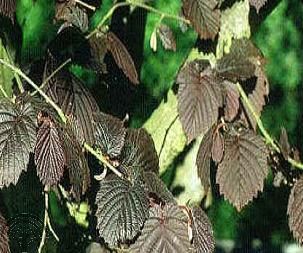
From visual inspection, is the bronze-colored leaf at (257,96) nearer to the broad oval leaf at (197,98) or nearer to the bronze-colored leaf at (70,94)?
the broad oval leaf at (197,98)

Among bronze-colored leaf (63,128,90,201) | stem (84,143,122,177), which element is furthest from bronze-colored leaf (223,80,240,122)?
bronze-colored leaf (63,128,90,201)

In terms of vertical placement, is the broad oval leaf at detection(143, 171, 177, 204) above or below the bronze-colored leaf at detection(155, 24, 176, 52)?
below

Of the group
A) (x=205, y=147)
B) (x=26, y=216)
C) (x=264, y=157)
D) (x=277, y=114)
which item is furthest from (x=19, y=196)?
(x=277, y=114)

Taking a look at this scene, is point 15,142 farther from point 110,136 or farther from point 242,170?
point 242,170

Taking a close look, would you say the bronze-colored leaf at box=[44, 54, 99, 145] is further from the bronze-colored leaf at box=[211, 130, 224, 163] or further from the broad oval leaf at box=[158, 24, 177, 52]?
the broad oval leaf at box=[158, 24, 177, 52]

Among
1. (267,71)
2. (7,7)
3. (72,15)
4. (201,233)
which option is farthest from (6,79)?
(267,71)

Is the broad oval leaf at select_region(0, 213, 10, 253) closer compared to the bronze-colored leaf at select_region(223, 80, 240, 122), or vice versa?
the broad oval leaf at select_region(0, 213, 10, 253)

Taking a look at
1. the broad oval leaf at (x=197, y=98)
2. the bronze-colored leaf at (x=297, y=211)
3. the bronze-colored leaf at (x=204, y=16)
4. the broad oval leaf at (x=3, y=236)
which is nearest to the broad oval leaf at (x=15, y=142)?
the broad oval leaf at (x=3, y=236)

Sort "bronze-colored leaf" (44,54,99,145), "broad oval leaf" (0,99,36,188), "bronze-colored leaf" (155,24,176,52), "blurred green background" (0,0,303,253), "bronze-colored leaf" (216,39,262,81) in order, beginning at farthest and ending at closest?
"blurred green background" (0,0,303,253), "bronze-colored leaf" (155,24,176,52), "bronze-colored leaf" (216,39,262,81), "bronze-colored leaf" (44,54,99,145), "broad oval leaf" (0,99,36,188)
